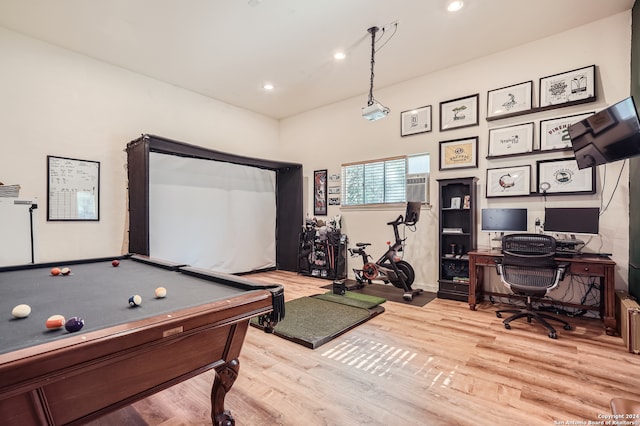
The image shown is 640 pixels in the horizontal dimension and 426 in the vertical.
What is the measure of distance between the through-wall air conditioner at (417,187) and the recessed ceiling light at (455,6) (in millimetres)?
2291

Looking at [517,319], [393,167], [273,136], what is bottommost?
[517,319]

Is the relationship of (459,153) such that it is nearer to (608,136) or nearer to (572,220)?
(572,220)

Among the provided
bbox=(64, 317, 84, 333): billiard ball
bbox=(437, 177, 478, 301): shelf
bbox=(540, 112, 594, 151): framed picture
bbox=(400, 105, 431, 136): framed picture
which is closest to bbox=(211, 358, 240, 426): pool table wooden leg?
bbox=(64, 317, 84, 333): billiard ball

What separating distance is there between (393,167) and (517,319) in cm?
291

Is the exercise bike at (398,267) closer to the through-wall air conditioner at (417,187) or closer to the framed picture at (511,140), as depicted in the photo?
the through-wall air conditioner at (417,187)

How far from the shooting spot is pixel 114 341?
99 centimetres

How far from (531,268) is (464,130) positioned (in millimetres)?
2289

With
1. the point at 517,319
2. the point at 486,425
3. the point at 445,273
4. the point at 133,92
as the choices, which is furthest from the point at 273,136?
the point at 486,425

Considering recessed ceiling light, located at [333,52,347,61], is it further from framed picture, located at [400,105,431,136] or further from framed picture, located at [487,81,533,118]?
framed picture, located at [487,81,533,118]

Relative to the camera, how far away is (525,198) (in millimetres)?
4031

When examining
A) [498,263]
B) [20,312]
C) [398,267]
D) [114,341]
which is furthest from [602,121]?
[20,312]

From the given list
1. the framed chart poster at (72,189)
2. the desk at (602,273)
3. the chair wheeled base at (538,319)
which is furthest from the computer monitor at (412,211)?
the framed chart poster at (72,189)

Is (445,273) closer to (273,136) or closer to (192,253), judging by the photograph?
(192,253)

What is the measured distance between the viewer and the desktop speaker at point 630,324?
2588 mm
